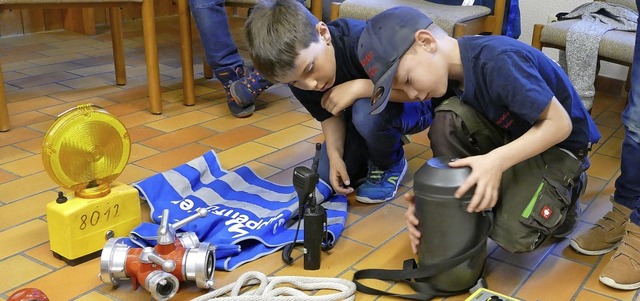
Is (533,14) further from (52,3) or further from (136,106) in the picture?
(52,3)

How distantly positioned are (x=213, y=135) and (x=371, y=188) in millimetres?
653

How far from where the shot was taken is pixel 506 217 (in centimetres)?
122

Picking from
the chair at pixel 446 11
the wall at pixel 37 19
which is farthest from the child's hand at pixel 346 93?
the wall at pixel 37 19

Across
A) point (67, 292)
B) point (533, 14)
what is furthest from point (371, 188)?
point (533, 14)

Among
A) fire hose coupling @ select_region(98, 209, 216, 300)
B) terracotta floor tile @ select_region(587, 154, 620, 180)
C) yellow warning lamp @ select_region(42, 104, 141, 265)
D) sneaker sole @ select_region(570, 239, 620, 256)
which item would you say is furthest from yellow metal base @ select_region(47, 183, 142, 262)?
terracotta floor tile @ select_region(587, 154, 620, 180)

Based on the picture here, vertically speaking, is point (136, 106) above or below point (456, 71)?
below

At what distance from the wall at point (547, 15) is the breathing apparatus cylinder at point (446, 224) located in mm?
1687

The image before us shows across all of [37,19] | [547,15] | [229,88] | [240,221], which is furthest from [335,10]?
[37,19]

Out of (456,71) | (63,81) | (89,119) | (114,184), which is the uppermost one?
(456,71)

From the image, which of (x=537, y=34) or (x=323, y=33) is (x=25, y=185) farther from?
(x=537, y=34)

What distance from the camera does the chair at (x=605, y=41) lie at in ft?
6.03

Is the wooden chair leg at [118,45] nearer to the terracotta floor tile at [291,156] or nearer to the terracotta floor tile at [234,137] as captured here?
the terracotta floor tile at [234,137]

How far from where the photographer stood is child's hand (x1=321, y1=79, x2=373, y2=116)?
144cm

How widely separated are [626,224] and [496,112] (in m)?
0.37
